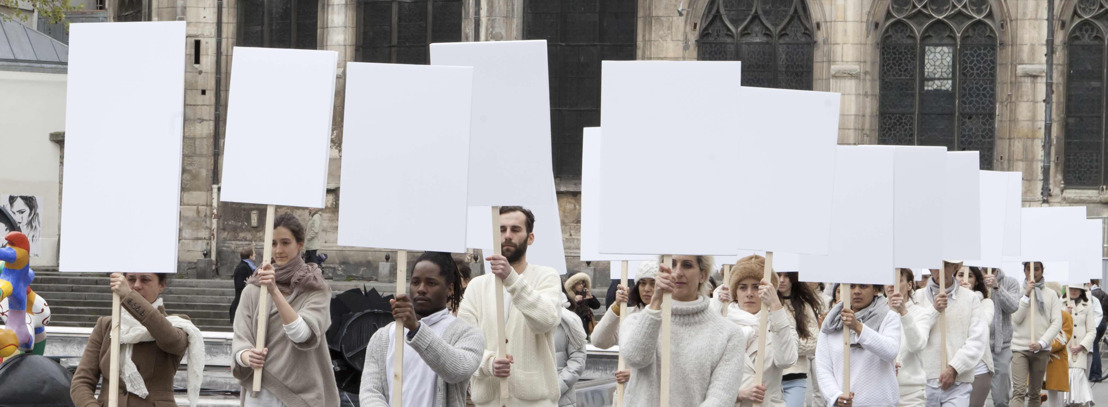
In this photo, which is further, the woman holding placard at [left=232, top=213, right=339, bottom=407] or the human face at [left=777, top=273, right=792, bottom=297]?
the human face at [left=777, top=273, right=792, bottom=297]

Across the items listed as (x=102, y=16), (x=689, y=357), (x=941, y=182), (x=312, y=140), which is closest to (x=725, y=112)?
(x=689, y=357)

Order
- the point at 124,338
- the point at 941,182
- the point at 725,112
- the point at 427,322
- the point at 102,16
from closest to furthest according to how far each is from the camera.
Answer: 1. the point at 427,322
2. the point at 725,112
3. the point at 124,338
4. the point at 941,182
5. the point at 102,16

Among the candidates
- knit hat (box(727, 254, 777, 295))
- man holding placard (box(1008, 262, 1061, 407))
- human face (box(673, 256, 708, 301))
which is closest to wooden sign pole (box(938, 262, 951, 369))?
knit hat (box(727, 254, 777, 295))

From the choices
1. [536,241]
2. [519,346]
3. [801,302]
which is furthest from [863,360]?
[519,346]

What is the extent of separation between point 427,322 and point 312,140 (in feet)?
6.08

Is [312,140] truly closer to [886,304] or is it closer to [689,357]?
[689,357]

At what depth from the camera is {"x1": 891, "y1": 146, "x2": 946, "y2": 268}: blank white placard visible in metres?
10.8

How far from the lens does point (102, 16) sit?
1886 inches

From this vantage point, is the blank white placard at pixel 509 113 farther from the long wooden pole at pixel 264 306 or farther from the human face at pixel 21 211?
the human face at pixel 21 211

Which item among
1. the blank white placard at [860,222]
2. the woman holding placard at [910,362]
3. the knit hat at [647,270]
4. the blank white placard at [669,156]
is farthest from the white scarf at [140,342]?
the woman holding placard at [910,362]

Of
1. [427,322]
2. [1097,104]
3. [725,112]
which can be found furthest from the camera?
[1097,104]

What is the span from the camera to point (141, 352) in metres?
8.08

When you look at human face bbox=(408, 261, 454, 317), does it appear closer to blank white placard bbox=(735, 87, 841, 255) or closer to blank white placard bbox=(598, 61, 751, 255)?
blank white placard bbox=(598, 61, 751, 255)

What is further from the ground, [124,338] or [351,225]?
[351,225]
